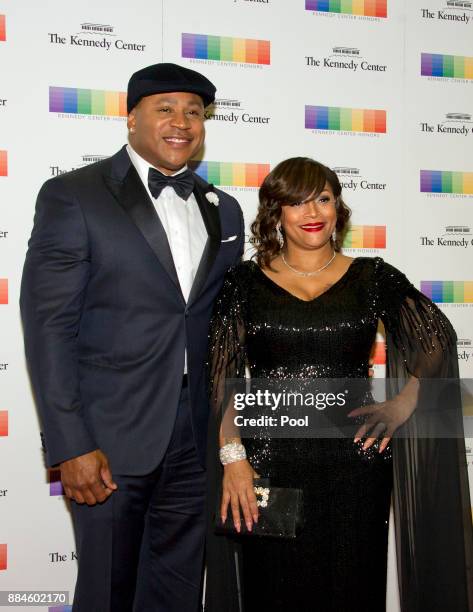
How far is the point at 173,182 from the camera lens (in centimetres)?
228

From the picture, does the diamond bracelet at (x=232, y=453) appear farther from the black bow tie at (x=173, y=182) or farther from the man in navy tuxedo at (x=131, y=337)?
the black bow tie at (x=173, y=182)

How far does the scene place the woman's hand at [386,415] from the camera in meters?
2.23

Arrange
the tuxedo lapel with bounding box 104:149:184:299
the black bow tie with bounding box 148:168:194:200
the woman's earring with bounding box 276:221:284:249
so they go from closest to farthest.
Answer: the tuxedo lapel with bounding box 104:149:184:299 < the black bow tie with bounding box 148:168:194:200 < the woman's earring with bounding box 276:221:284:249

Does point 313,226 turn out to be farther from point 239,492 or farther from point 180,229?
point 239,492

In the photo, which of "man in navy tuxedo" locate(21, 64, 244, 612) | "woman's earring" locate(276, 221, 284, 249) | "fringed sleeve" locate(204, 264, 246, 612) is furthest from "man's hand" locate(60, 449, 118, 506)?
"woman's earring" locate(276, 221, 284, 249)

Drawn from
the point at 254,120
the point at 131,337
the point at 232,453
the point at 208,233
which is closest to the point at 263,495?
the point at 232,453

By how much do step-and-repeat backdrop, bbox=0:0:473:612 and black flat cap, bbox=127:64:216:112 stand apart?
2.60ft

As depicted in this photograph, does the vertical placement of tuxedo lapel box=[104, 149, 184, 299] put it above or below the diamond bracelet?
above

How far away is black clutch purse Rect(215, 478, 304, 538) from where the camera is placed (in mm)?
1995

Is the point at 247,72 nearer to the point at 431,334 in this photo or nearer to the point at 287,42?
the point at 287,42

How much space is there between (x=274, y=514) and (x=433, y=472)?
0.67 meters

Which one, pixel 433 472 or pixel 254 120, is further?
pixel 254 120

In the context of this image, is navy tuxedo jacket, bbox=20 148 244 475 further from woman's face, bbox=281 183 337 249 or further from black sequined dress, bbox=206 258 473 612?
woman's face, bbox=281 183 337 249

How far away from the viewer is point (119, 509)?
215cm
